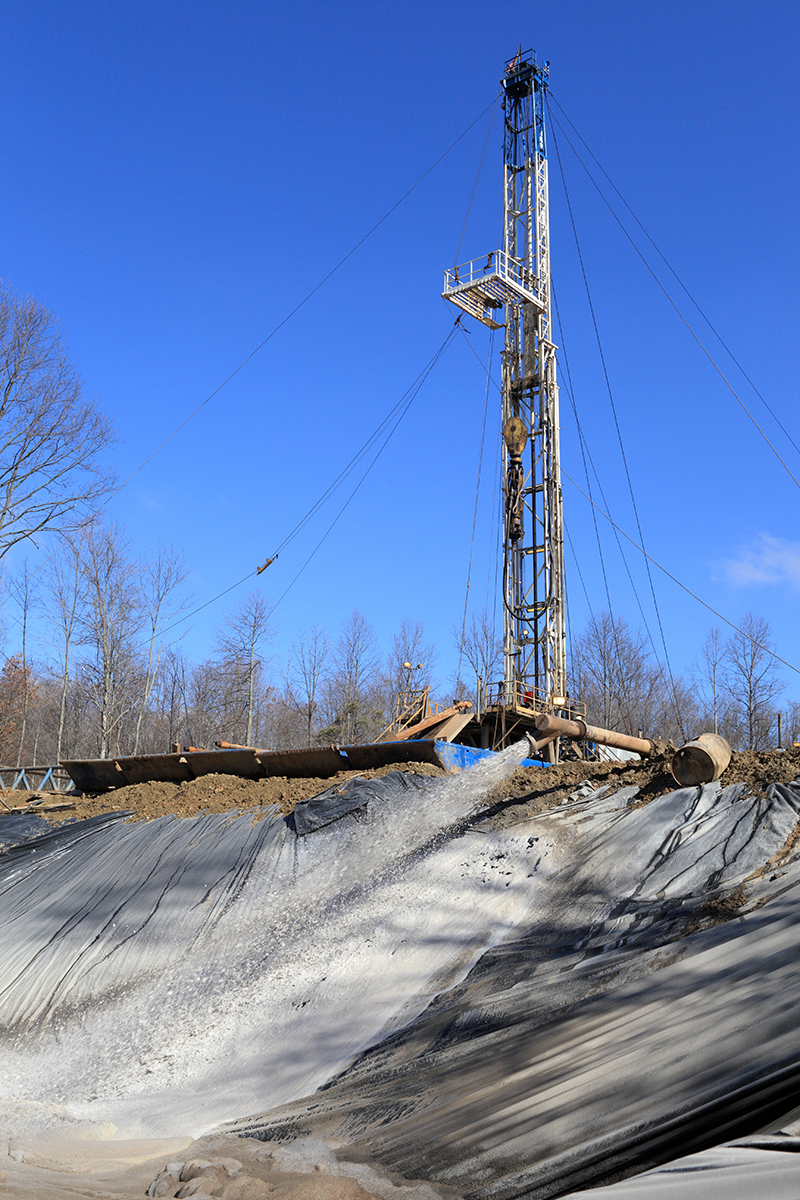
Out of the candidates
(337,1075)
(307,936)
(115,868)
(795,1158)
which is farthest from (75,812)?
(795,1158)

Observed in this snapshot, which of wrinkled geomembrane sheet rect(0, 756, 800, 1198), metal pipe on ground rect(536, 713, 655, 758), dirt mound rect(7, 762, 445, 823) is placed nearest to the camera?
wrinkled geomembrane sheet rect(0, 756, 800, 1198)

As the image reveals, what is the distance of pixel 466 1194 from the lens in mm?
3240

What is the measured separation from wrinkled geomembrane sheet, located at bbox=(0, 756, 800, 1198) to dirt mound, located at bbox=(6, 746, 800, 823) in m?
Result: 0.29

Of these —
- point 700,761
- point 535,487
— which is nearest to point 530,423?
point 535,487

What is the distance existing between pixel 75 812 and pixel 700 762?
8.84m

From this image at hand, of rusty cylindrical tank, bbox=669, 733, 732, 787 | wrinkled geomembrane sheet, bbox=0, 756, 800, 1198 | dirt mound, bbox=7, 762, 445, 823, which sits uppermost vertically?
rusty cylindrical tank, bbox=669, 733, 732, 787

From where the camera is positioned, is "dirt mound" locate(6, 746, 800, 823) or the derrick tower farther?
the derrick tower

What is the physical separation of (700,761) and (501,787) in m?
2.39

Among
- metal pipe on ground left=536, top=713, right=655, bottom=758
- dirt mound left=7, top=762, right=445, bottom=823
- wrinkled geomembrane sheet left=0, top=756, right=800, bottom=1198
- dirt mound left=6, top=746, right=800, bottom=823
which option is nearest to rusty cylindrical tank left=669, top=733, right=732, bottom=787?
dirt mound left=6, top=746, right=800, bottom=823

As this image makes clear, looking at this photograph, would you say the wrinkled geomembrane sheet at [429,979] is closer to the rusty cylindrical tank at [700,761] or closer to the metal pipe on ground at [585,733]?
the rusty cylindrical tank at [700,761]

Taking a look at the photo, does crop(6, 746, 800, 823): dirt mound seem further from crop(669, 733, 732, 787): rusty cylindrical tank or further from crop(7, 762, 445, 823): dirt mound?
crop(669, 733, 732, 787): rusty cylindrical tank

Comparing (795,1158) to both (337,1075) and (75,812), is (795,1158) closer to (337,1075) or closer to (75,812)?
(337,1075)

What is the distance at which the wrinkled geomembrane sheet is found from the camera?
3262mm

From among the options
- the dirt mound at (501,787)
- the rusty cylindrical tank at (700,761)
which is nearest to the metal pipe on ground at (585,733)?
the dirt mound at (501,787)
